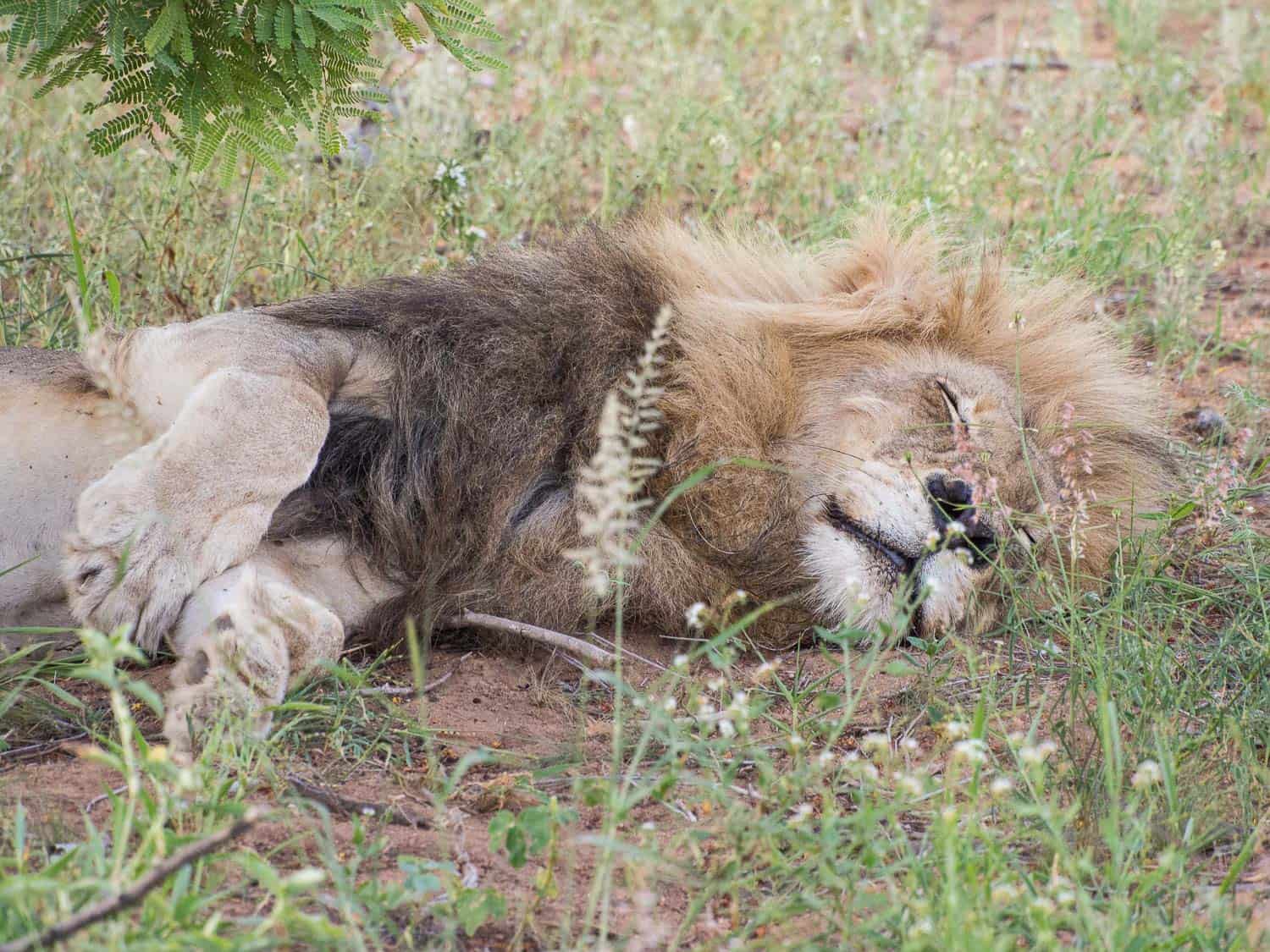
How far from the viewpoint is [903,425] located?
334 cm

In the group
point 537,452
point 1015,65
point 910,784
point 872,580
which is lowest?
point 872,580

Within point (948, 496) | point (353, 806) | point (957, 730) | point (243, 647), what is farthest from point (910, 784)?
point (948, 496)

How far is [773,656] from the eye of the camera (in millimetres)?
3297

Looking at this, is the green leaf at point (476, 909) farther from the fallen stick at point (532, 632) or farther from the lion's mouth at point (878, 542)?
the lion's mouth at point (878, 542)

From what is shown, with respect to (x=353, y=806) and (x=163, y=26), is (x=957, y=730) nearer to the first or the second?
(x=353, y=806)

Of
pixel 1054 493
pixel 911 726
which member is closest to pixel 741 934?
pixel 911 726

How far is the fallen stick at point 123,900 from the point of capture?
5.16ft

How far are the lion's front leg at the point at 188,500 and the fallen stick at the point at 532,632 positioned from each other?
1.73 feet

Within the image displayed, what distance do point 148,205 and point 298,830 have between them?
10.5 ft

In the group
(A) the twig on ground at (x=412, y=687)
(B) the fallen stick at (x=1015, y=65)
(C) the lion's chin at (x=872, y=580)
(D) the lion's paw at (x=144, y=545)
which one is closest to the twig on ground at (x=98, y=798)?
(D) the lion's paw at (x=144, y=545)

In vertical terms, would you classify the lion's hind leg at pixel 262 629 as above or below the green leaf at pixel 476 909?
above

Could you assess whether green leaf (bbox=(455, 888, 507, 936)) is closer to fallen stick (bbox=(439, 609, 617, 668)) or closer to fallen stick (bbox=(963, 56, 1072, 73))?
fallen stick (bbox=(439, 609, 617, 668))

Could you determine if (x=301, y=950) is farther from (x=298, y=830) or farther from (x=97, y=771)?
(x=97, y=771)

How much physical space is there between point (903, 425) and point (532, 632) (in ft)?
3.44
